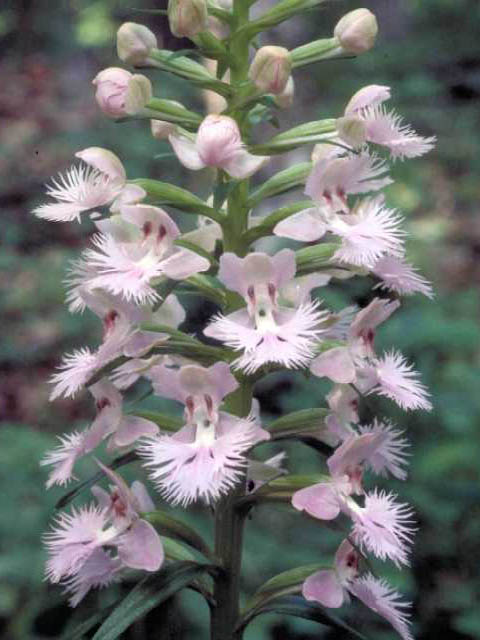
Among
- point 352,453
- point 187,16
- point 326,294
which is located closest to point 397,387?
point 352,453

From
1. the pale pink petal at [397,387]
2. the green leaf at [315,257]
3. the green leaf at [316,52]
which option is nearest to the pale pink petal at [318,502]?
the pale pink petal at [397,387]

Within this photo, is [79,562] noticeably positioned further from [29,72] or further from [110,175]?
[29,72]

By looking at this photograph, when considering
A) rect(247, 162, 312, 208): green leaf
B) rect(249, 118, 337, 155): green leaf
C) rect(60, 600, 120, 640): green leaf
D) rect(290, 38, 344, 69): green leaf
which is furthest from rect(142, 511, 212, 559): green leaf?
rect(290, 38, 344, 69): green leaf

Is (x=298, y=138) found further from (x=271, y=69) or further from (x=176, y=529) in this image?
(x=176, y=529)

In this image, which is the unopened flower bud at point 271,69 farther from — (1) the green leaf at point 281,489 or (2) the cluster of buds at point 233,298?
(1) the green leaf at point 281,489

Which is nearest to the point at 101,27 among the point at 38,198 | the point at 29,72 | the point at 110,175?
the point at 38,198
